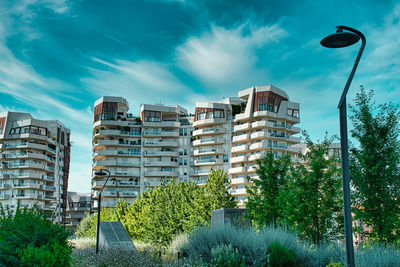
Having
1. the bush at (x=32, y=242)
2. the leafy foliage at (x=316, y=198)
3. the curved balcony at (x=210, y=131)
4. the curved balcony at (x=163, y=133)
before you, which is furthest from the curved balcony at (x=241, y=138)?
the bush at (x=32, y=242)

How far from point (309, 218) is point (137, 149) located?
71.6 metres

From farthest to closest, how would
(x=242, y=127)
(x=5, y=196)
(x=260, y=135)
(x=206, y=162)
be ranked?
(x=5, y=196) < (x=206, y=162) < (x=242, y=127) < (x=260, y=135)

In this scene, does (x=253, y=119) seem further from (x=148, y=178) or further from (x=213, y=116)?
(x=148, y=178)

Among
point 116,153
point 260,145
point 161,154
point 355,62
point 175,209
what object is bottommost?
point 175,209

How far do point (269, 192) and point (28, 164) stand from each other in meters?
76.1

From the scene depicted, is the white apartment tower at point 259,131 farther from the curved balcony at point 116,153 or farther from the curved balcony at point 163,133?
the curved balcony at point 116,153

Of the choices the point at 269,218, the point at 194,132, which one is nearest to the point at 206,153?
the point at 194,132

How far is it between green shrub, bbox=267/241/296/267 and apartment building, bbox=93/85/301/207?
204 feet

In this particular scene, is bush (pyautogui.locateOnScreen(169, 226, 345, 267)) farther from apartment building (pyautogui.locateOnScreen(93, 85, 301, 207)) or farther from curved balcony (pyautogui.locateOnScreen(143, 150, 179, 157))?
curved balcony (pyautogui.locateOnScreen(143, 150, 179, 157))

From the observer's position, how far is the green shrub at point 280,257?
14.1 meters

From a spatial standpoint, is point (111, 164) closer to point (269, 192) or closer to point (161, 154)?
point (161, 154)

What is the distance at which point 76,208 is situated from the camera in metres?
101

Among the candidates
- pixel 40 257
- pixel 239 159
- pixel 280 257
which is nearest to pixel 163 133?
pixel 239 159

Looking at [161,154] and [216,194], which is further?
[161,154]
